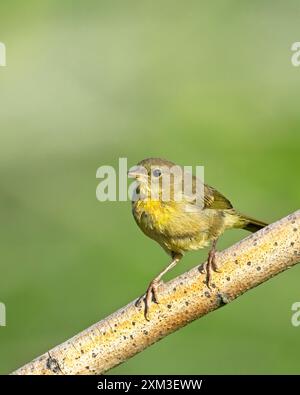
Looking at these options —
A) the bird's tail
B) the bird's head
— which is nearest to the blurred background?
the bird's tail

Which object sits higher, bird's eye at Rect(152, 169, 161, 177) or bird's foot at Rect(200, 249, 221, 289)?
bird's eye at Rect(152, 169, 161, 177)

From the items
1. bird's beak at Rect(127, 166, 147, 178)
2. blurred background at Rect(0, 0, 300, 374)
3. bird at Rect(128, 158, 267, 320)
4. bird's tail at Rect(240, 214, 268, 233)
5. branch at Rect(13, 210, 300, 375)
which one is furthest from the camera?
blurred background at Rect(0, 0, 300, 374)

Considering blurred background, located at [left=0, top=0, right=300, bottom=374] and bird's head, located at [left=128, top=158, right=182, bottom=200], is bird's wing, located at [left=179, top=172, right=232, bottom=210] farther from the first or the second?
blurred background, located at [left=0, top=0, right=300, bottom=374]

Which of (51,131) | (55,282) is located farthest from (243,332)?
(51,131)

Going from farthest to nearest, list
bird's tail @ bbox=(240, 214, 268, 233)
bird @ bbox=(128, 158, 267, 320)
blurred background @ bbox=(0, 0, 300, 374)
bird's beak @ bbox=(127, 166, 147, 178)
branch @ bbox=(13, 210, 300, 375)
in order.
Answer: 1. blurred background @ bbox=(0, 0, 300, 374)
2. bird's tail @ bbox=(240, 214, 268, 233)
3. bird's beak @ bbox=(127, 166, 147, 178)
4. bird @ bbox=(128, 158, 267, 320)
5. branch @ bbox=(13, 210, 300, 375)

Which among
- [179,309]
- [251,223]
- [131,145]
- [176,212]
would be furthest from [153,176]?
[131,145]

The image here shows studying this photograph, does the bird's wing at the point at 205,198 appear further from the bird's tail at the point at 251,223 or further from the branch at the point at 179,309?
the branch at the point at 179,309

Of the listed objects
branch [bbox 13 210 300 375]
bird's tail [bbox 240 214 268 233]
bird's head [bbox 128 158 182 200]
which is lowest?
branch [bbox 13 210 300 375]

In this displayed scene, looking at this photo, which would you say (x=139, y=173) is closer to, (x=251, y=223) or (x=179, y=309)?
(x=251, y=223)
